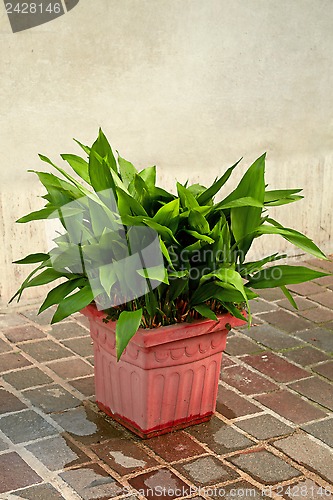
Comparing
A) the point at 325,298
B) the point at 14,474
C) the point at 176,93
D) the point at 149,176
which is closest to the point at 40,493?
the point at 14,474

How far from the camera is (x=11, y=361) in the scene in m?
3.73

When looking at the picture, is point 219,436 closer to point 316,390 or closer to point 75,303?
point 316,390

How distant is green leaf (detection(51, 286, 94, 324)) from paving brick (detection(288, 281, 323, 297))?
7.01 feet

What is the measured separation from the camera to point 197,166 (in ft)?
15.7

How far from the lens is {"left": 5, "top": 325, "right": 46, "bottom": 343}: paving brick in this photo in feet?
13.1

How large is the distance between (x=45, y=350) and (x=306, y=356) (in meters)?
1.29

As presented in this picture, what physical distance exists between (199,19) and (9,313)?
6.63ft

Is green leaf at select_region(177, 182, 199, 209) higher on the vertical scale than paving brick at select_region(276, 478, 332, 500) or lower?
higher

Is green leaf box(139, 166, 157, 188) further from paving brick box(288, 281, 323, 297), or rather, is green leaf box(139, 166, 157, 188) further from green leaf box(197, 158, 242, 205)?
Result: paving brick box(288, 281, 323, 297)

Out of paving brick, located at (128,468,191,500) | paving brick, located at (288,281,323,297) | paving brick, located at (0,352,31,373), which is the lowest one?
paving brick, located at (128,468,191,500)

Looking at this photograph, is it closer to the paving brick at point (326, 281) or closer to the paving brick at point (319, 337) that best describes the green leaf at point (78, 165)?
the paving brick at point (319, 337)

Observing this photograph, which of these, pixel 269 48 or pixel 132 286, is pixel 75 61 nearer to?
pixel 269 48

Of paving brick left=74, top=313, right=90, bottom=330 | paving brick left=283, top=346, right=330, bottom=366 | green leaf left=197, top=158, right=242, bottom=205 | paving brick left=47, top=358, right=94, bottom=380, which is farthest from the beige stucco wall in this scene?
green leaf left=197, top=158, right=242, bottom=205

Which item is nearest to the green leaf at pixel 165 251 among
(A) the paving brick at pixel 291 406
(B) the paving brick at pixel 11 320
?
(A) the paving brick at pixel 291 406
